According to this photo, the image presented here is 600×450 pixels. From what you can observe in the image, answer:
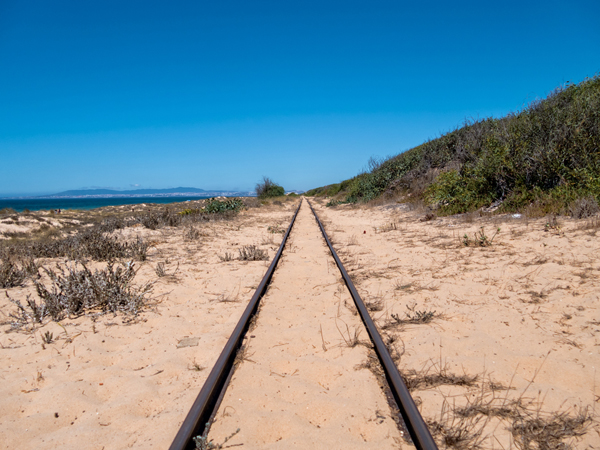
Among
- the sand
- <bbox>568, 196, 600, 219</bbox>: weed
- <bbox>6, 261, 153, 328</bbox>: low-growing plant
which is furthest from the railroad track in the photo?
<bbox>568, 196, 600, 219</bbox>: weed

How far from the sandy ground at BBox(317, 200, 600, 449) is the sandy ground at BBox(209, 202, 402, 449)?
394mm

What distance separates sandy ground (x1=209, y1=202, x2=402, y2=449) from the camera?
224cm

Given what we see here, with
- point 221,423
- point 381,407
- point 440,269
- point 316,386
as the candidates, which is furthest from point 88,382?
point 440,269

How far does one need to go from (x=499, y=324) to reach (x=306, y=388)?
7.72 feet

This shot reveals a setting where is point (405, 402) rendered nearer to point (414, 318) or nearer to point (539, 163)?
point (414, 318)

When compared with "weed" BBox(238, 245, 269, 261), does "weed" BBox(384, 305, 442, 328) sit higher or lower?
lower

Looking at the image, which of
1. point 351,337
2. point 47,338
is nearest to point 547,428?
point 351,337

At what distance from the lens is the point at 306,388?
9.07ft

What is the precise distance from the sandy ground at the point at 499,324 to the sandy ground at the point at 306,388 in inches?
15.5

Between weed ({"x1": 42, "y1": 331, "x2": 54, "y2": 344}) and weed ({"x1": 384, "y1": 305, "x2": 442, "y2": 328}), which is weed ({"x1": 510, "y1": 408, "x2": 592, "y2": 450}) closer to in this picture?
weed ({"x1": 384, "y1": 305, "x2": 442, "y2": 328})

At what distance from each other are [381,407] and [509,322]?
2.12 metres

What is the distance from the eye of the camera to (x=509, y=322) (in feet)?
12.1

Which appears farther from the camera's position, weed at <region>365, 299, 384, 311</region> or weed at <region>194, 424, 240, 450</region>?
weed at <region>365, 299, 384, 311</region>

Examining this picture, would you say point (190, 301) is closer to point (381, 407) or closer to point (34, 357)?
point (34, 357)
